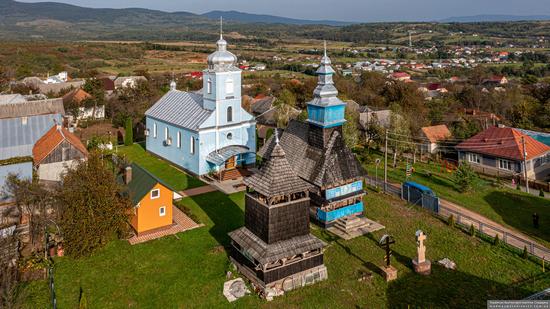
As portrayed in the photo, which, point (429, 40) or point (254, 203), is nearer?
point (254, 203)

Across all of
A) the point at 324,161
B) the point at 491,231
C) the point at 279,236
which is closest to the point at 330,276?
the point at 279,236

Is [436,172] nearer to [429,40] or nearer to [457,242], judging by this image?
[457,242]

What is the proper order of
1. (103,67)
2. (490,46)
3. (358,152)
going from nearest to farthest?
(358,152), (103,67), (490,46)

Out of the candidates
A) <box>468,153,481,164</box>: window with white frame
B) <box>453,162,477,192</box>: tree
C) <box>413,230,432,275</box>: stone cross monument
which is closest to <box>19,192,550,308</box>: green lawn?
<box>413,230,432,275</box>: stone cross monument

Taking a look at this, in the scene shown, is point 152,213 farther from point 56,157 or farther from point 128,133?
point 128,133

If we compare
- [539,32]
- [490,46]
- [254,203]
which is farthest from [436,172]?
[539,32]

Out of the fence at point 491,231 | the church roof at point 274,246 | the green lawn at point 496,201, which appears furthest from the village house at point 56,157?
the green lawn at point 496,201
